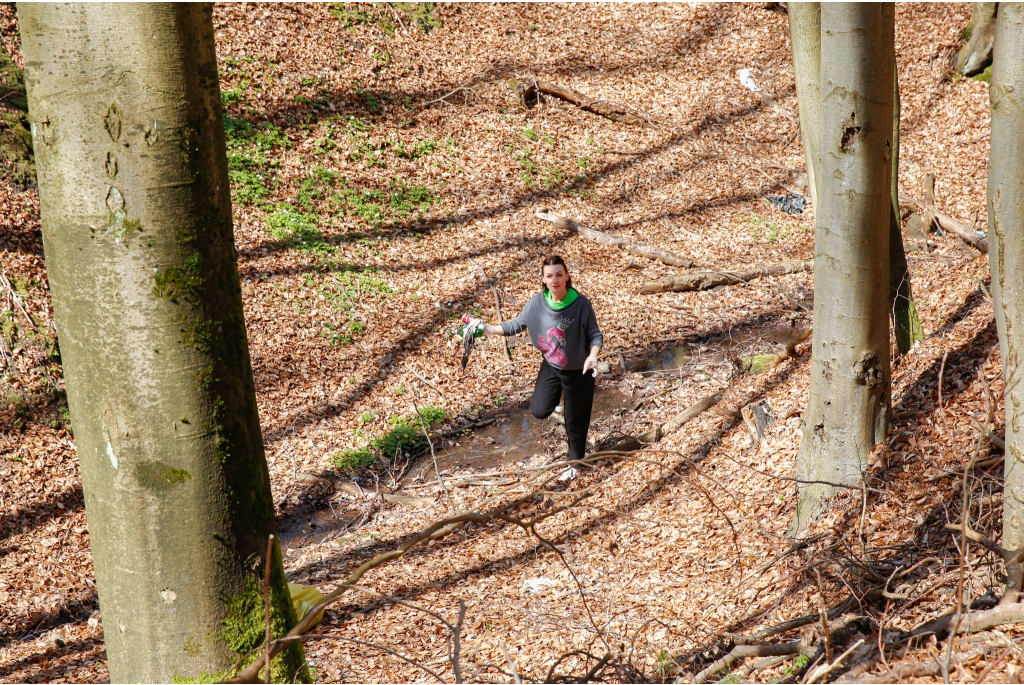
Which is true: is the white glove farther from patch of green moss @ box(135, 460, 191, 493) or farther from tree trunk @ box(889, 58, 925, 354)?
patch of green moss @ box(135, 460, 191, 493)

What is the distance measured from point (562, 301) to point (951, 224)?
22.2 feet

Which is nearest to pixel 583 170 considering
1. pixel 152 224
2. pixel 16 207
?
pixel 16 207

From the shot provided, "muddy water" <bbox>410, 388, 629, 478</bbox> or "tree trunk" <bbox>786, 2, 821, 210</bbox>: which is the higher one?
"tree trunk" <bbox>786, 2, 821, 210</bbox>

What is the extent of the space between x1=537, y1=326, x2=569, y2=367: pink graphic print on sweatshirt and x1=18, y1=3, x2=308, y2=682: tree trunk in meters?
4.32

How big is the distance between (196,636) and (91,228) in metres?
1.12

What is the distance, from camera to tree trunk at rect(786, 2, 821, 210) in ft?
21.4

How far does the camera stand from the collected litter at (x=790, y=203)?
498 inches

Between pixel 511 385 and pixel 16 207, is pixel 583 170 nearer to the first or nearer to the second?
pixel 511 385

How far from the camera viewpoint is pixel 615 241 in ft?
38.1

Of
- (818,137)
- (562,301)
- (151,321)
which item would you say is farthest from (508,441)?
(151,321)

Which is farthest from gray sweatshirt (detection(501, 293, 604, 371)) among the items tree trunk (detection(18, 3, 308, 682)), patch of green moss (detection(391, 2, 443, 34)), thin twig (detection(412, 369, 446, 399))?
patch of green moss (detection(391, 2, 443, 34))

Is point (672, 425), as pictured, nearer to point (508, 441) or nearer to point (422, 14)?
point (508, 441)

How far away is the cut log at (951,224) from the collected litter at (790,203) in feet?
7.15

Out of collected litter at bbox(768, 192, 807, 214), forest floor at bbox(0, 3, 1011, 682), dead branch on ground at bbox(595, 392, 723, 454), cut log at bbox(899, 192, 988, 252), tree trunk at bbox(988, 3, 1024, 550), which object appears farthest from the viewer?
collected litter at bbox(768, 192, 807, 214)
